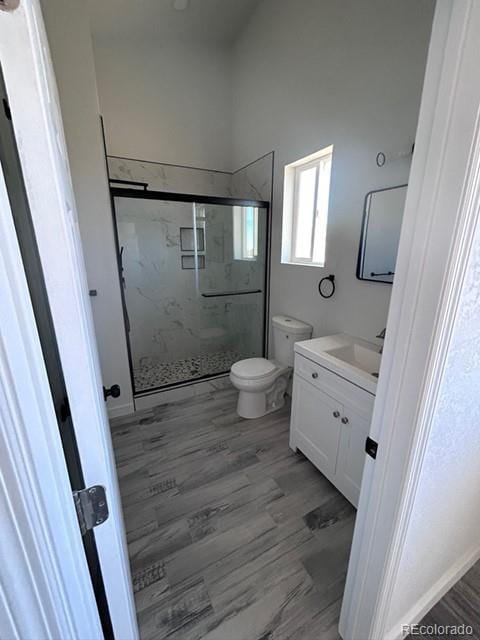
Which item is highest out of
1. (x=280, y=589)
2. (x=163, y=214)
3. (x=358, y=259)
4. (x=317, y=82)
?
(x=317, y=82)

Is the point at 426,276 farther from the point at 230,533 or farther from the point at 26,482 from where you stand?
the point at 230,533

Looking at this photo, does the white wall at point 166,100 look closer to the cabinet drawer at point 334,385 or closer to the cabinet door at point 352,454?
the cabinet drawer at point 334,385

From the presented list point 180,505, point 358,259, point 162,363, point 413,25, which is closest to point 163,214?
point 162,363

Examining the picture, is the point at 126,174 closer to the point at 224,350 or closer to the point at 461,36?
the point at 224,350

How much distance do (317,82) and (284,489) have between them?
2.72 m

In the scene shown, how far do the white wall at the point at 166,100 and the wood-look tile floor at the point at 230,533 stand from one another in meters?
2.80

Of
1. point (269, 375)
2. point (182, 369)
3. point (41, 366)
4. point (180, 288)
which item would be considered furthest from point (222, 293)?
point (41, 366)

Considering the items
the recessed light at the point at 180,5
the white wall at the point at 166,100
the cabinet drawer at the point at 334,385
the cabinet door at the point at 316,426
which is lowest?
the cabinet door at the point at 316,426

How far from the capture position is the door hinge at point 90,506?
49 centimetres

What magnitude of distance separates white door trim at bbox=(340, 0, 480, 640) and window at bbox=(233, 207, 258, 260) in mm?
2324

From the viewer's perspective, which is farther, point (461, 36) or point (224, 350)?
point (224, 350)

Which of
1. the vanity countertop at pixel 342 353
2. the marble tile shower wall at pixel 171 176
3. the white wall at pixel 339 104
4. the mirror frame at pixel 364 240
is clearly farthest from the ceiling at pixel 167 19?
the vanity countertop at pixel 342 353

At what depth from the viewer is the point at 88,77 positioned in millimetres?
1726

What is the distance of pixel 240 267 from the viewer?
10.2 feet
